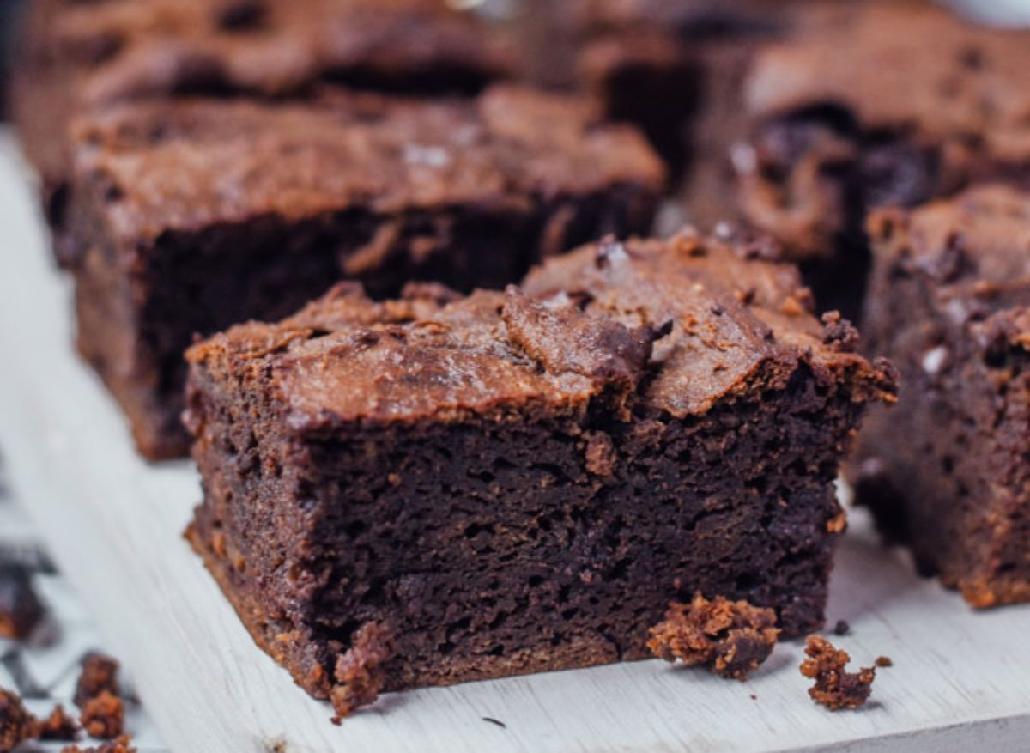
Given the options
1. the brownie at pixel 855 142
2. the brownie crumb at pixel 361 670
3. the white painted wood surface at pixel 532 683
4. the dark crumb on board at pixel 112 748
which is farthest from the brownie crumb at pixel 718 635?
the brownie at pixel 855 142

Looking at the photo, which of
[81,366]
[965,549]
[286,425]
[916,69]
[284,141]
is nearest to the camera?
[286,425]

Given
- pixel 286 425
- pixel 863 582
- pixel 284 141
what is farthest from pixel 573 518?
pixel 284 141

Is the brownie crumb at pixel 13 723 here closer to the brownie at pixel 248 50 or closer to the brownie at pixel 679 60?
the brownie at pixel 248 50

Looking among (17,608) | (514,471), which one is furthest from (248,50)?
(514,471)

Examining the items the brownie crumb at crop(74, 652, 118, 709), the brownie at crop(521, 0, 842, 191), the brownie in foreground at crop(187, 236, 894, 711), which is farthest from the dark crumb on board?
the brownie at crop(521, 0, 842, 191)

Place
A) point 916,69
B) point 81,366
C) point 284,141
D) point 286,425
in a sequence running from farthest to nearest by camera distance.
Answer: point 916,69 < point 81,366 < point 284,141 < point 286,425

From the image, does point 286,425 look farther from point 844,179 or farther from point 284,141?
point 844,179

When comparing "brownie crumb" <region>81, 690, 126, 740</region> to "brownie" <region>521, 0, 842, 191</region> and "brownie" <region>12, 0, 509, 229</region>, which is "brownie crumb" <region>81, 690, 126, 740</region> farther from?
"brownie" <region>521, 0, 842, 191</region>

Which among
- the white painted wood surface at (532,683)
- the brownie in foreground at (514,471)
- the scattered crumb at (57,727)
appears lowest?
the scattered crumb at (57,727)
